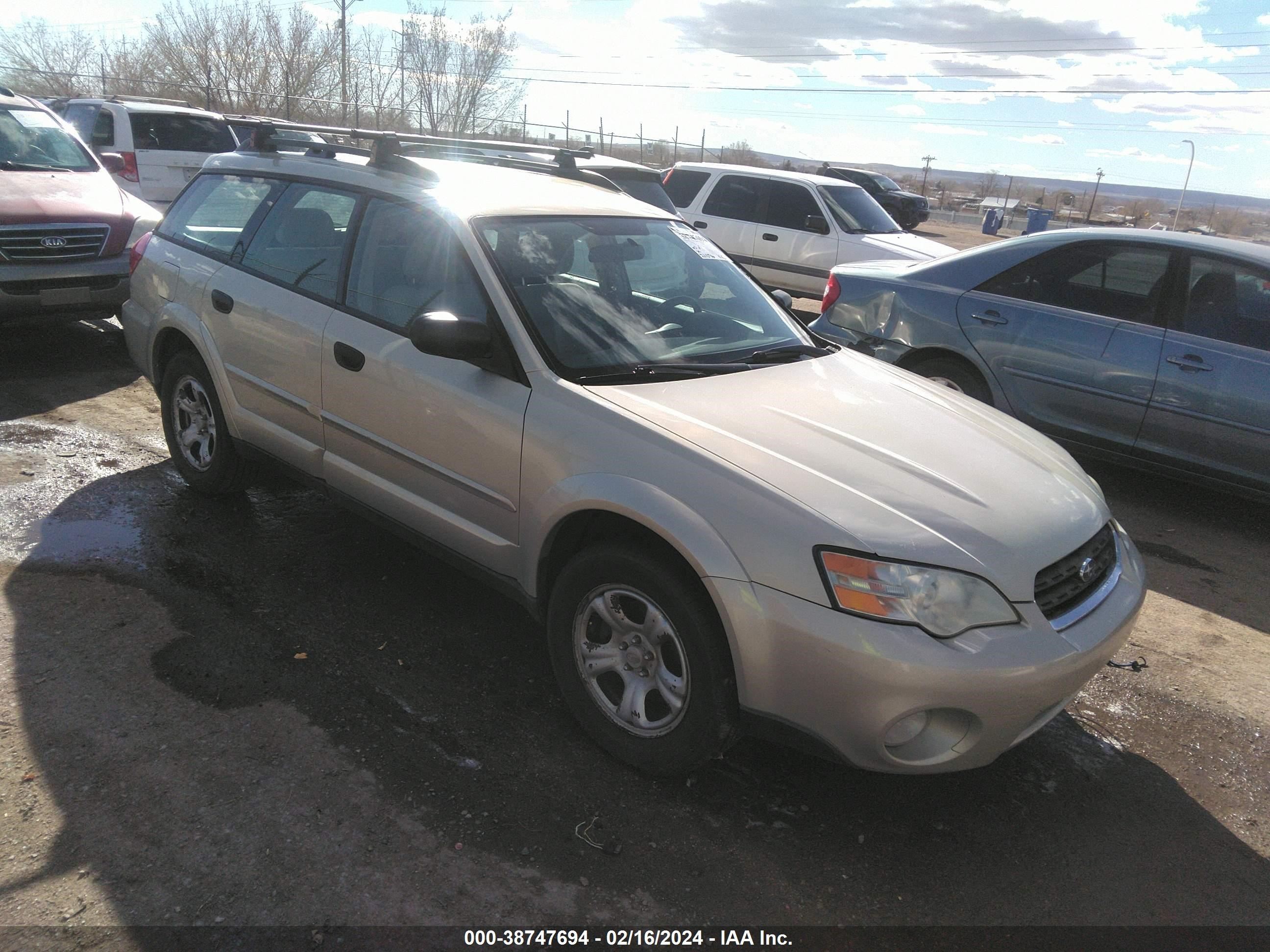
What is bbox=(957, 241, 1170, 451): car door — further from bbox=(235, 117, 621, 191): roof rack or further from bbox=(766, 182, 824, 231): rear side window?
bbox=(766, 182, 824, 231): rear side window

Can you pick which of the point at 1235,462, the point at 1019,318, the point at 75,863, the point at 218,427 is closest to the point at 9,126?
the point at 218,427

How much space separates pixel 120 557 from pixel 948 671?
11.8 ft

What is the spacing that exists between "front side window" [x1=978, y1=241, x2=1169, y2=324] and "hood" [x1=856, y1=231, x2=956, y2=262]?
4653mm

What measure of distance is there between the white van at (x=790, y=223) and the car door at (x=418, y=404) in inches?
308

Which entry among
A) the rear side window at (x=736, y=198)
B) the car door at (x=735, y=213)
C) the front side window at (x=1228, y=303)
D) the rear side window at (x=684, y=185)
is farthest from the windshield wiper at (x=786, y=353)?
the rear side window at (x=684, y=185)

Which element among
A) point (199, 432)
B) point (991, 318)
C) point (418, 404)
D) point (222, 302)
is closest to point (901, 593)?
point (418, 404)

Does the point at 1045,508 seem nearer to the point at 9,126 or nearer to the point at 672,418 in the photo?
the point at 672,418

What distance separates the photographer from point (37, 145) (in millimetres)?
8062

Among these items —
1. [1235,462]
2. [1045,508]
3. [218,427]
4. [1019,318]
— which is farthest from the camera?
[1019,318]

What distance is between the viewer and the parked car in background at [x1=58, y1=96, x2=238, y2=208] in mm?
13070

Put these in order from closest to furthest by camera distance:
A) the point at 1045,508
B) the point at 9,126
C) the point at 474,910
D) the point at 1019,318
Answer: the point at 474,910, the point at 1045,508, the point at 1019,318, the point at 9,126

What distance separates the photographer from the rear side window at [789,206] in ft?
37.8

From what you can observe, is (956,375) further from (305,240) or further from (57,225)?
(57,225)

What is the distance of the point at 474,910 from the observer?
94.3 inches
